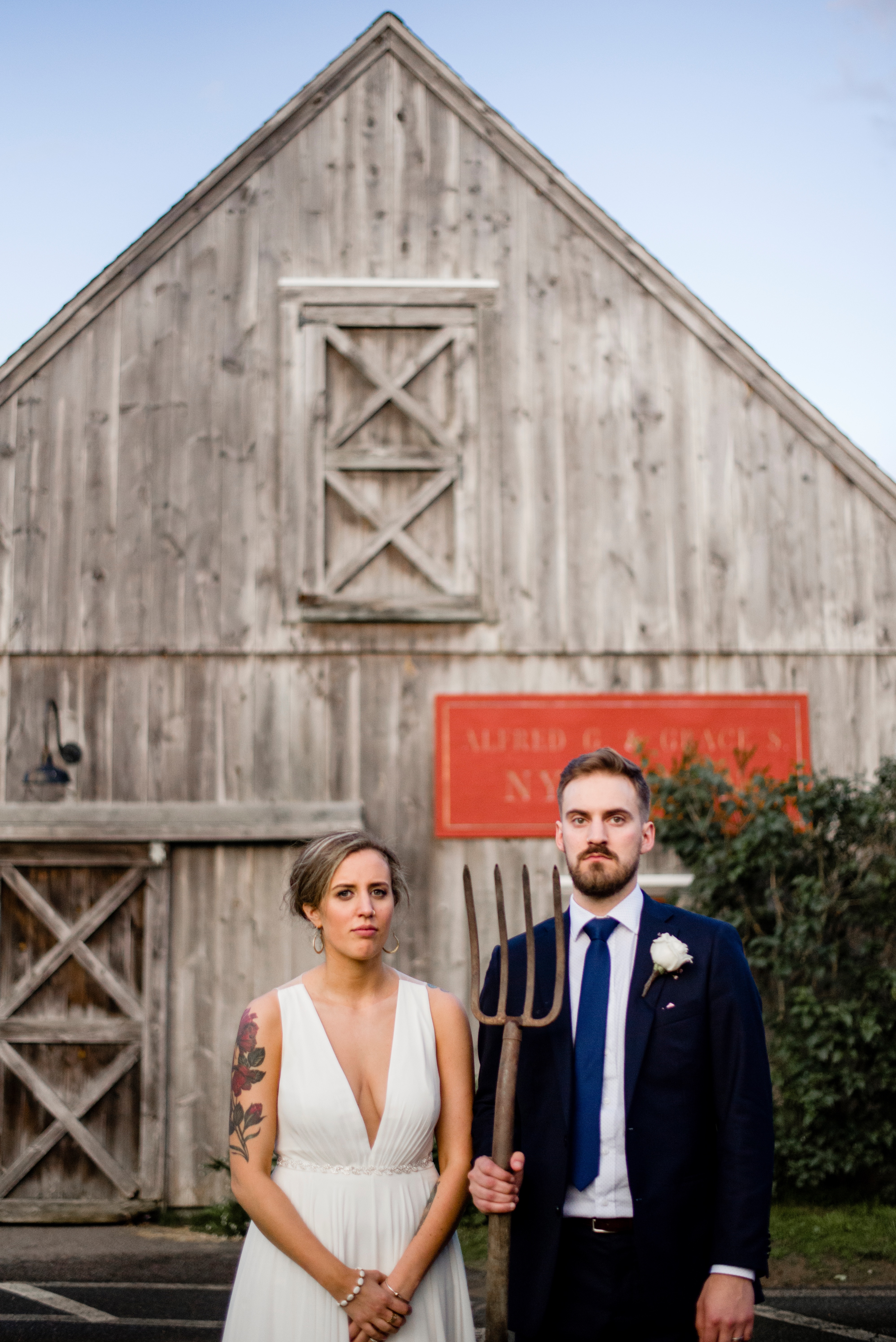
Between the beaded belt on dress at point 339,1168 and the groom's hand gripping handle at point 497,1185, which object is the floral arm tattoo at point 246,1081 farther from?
the groom's hand gripping handle at point 497,1185

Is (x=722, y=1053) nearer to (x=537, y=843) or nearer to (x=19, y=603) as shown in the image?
(x=537, y=843)

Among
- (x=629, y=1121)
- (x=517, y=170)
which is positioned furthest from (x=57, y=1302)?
(x=517, y=170)

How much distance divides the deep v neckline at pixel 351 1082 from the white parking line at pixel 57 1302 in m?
3.35

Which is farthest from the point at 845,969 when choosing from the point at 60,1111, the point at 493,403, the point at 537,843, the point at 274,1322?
the point at 274,1322

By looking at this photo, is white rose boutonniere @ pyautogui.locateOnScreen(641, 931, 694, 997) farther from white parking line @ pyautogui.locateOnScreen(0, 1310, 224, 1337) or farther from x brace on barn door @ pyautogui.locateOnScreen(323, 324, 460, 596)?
x brace on barn door @ pyautogui.locateOnScreen(323, 324, 460, 596)

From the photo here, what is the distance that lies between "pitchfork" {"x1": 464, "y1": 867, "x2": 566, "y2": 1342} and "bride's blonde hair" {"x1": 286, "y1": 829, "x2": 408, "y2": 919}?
259 mm

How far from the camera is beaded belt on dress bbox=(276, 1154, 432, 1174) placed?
2723 millimetres

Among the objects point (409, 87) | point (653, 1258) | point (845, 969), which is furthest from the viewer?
point (409, 87)

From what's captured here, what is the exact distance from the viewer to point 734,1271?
2.41 meters

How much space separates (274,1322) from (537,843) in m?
4.85

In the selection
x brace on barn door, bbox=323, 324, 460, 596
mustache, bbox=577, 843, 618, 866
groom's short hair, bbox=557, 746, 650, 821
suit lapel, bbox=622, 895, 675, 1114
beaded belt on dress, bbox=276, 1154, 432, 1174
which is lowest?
beaded belt on dress, bbox=276, 1154, 432, 1174

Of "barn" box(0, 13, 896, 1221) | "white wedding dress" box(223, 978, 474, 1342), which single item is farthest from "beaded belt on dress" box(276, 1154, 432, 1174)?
"barn" box(0, 13, 896, 1221)

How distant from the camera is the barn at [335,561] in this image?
724 centimetres

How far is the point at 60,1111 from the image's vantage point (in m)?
7.13
